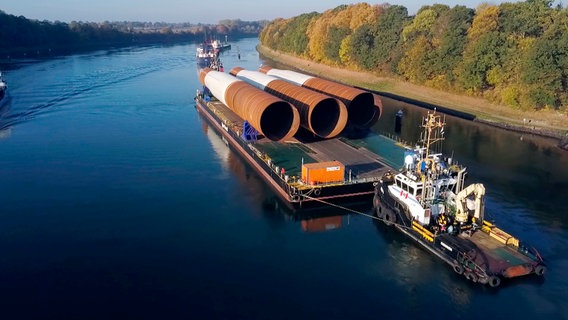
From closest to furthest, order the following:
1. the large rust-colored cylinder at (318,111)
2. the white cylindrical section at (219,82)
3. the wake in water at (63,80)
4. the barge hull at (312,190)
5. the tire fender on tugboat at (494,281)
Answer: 1. the tire fender on tugboat at (494,281)
2. the barge hull at (312,190)
3. the large rust-colored cylinder at (318,111)
4. the white cylindrical section at (219,82)
5. the wake in water at (63,80)

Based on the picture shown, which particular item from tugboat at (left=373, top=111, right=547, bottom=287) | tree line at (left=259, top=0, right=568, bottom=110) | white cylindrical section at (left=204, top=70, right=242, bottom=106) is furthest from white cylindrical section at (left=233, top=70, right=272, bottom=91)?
tree line at (left=259, top=0, right=568, bottom=110)

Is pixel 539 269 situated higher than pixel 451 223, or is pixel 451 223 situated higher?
pixel 451 223

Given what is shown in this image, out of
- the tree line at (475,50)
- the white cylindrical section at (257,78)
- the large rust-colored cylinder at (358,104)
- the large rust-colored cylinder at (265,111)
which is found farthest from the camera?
the white cylindrical section at (257,78)

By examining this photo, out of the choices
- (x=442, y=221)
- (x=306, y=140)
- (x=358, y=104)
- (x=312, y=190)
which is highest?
(x=358, y=104)

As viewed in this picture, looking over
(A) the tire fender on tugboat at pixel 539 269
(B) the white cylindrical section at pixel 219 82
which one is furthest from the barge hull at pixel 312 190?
(B) the white cylindrical section at pixel 219 82

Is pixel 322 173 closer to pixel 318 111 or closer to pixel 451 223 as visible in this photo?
pixel 451 223

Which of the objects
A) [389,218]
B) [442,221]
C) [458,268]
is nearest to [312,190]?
[389,218]

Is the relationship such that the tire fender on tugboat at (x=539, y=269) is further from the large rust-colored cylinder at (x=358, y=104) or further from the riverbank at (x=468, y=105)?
the riverbank at (x=468, y=105)
